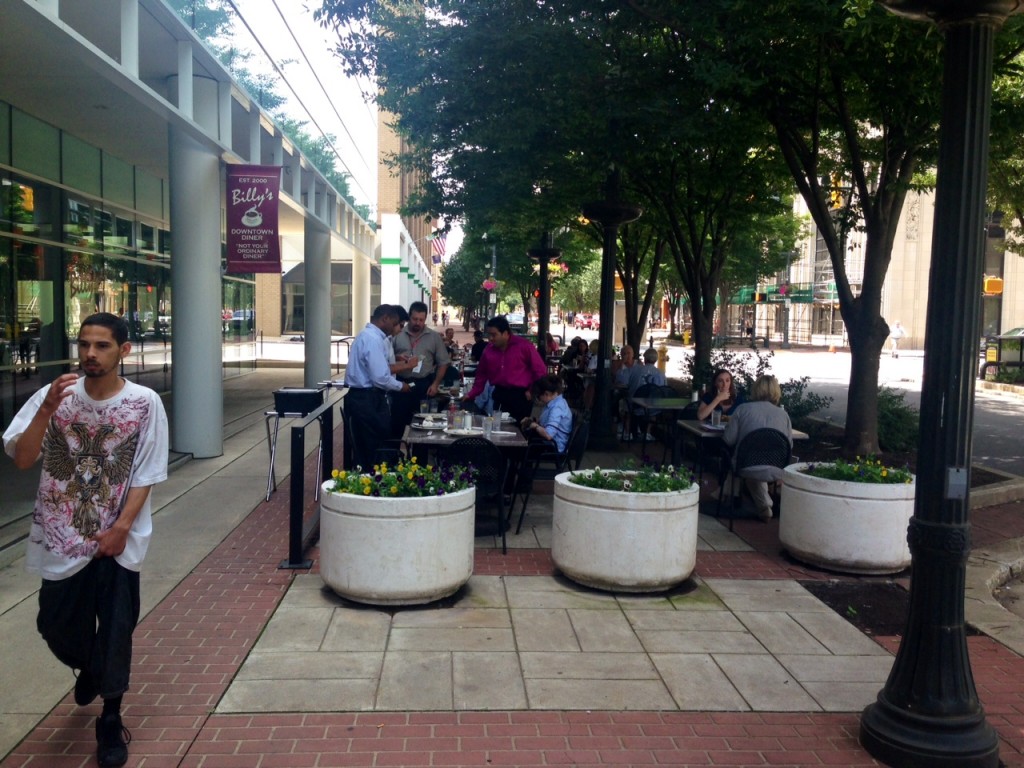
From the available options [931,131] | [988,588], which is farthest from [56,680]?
[931,131]

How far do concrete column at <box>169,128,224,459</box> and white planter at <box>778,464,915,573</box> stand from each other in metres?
7.27

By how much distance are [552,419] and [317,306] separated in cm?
1436

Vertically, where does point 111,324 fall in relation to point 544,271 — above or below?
below

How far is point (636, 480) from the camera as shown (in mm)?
6395

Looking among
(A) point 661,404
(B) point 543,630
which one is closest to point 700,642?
(B) point 543,630

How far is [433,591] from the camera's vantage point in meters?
5.81

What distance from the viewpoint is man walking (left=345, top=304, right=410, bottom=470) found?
878 centimetres

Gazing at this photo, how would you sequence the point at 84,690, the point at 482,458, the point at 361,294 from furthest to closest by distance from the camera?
the point at 361,294 < the point at 482,458 < the point at 84,690

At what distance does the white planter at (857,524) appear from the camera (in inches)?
266

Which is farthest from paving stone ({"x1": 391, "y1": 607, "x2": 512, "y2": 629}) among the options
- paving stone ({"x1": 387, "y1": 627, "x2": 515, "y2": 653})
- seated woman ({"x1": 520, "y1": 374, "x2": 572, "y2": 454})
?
seated woman ({"x1": 520, "y1": 374, "x2": 572, "y2": 454})

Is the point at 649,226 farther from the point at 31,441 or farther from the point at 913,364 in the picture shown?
the point at 913,364

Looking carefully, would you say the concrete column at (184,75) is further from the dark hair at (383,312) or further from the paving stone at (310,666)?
the paving stone at (310,666)

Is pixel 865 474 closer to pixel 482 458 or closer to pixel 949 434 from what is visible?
pixel 482 458

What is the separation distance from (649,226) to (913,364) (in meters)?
22.3
